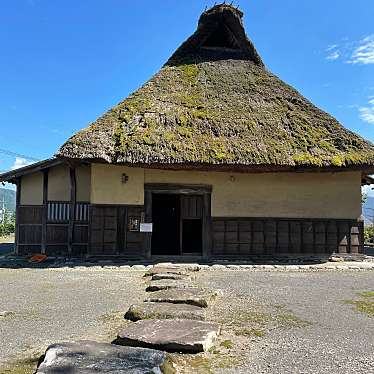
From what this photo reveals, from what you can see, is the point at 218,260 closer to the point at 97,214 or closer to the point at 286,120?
the point at 97,214

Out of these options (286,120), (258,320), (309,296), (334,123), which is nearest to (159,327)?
(258,320)

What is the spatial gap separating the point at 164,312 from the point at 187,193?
259 inches

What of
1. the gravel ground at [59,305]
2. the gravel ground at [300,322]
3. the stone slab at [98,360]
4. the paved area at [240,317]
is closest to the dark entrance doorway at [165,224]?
the gravel ground at [59,305]

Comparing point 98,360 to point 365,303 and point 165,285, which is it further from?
point 365,303

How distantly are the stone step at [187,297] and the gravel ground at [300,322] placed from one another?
0.20 meters

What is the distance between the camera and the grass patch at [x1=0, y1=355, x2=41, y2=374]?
327cm

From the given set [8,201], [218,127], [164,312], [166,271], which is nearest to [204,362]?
[164,312]

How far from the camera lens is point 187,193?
441 inches

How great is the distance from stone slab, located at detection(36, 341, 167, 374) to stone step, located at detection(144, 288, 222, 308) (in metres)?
2.10

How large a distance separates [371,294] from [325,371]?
3939 millimetres

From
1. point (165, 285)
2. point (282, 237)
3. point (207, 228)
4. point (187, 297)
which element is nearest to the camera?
point (187, 297)

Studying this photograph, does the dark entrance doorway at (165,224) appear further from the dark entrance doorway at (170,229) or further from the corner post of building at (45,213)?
the corner post of building at (45,213)

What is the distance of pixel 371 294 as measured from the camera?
22.3ft

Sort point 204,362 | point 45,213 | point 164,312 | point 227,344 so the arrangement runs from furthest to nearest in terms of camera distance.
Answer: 1. point 45,213
2. point 164,312
3. point 227,344
4. point 204,362
